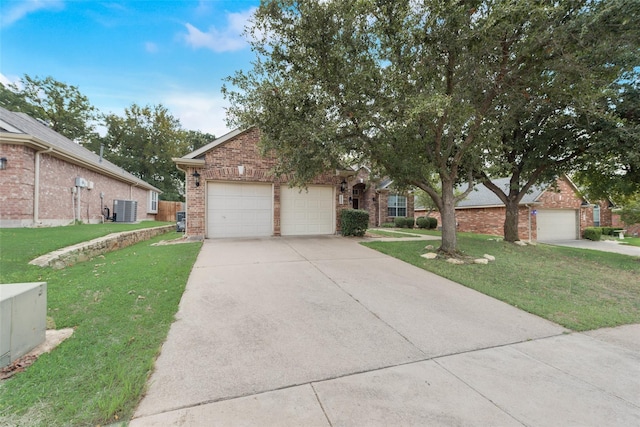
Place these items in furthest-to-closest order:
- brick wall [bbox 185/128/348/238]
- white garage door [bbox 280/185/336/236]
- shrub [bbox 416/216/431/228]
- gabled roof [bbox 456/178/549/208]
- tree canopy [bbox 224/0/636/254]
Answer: shrub [bbox 416/216/431/228], gabled roof [bbox 456/178/549/208], white garage door [bbox 280/185/336/236], brick wall [bbox 185/128/348/238], tree canopy [bbox 224/0/636/254]

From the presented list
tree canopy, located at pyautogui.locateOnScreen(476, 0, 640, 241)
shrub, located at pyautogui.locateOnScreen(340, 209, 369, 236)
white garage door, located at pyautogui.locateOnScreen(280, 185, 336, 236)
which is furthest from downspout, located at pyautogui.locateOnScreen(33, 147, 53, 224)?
tree canopy, located at pyautogui.locateOnScreen(476, 0, 640, 241)

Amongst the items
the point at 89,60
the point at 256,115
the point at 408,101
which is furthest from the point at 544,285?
the point at 89,60

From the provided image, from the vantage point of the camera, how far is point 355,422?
6.13 feet

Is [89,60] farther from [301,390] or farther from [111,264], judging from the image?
[301,390]


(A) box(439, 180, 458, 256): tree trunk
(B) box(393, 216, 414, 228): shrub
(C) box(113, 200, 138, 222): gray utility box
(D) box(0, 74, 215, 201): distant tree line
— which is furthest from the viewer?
(D) box(0, 74, 215, 201): distant tree line

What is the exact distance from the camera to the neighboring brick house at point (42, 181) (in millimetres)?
8984

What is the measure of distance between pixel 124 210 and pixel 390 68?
16.5 metres

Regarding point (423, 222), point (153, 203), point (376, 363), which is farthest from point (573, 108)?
point (153, 203)

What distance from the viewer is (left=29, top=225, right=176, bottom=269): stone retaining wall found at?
17.8 feet

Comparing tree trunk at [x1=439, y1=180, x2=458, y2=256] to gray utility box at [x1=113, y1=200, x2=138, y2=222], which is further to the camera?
gray utility box at [x1=113, y1=200, x2=138, y2=222]

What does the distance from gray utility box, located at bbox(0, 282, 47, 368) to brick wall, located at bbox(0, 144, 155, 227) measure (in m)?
9.56

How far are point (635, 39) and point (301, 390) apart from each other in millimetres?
9783

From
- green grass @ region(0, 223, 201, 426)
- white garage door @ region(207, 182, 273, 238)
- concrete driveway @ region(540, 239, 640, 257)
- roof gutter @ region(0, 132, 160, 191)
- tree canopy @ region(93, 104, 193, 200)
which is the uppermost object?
tree canopy @ region(93, 104, 193, 200)

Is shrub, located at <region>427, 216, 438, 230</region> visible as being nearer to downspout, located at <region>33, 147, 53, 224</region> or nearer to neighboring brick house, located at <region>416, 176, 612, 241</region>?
neighboring brick house, located at <region>416, 176, 612, 241</region>
